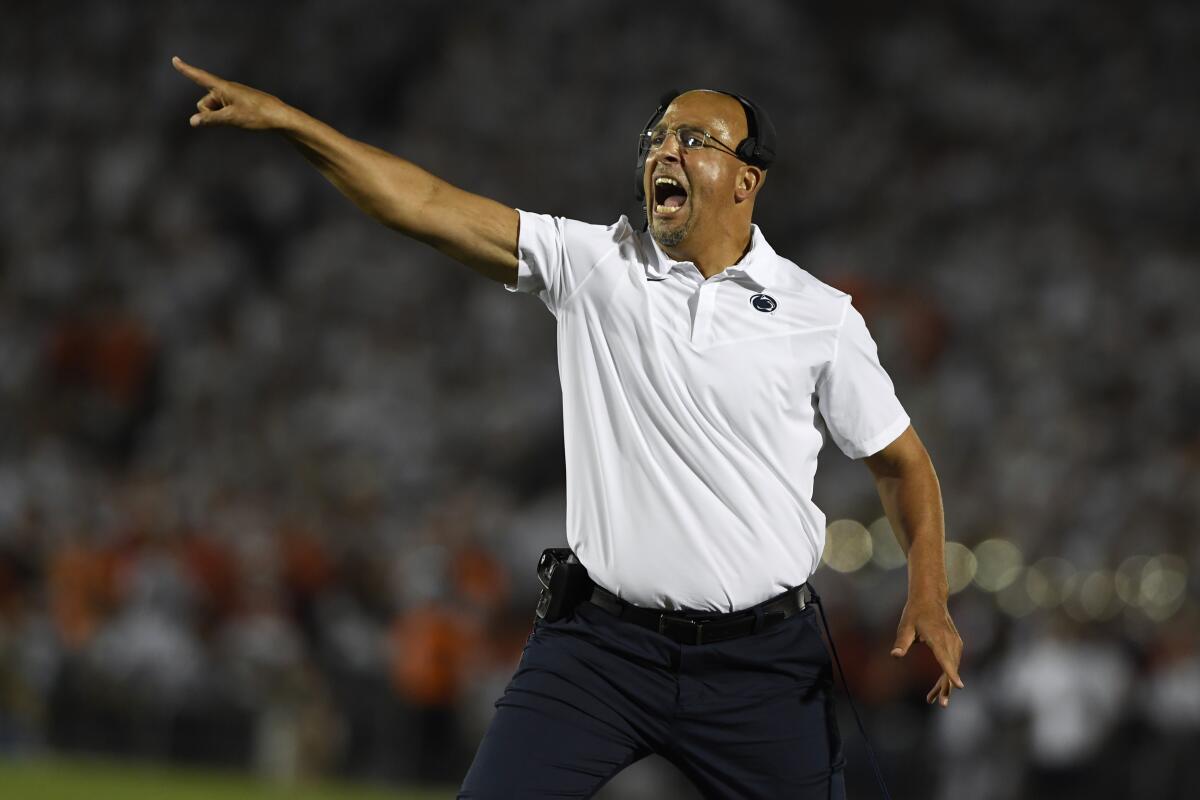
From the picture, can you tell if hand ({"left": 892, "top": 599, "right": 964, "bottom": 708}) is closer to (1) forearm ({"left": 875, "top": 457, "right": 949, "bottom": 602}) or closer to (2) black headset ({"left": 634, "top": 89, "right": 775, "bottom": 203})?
(1) forearm ({"left": 875, "top": 457, "right": 949, "bottom": 602})

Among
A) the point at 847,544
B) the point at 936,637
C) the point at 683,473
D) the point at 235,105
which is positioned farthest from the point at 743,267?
the point at 847,544

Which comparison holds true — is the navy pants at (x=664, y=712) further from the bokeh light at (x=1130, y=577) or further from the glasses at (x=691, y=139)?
the bokeh light at (x=1130, y=577)

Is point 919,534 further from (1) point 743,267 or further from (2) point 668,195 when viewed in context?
(2) point 668,195

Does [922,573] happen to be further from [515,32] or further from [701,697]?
[515,32]

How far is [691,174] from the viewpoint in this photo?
4.28m

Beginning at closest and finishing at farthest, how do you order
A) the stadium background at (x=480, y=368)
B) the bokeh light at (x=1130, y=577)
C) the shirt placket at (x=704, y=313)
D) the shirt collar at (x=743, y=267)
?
the shirt placket at (x=704, y=313), the shirt collar at (x=743, y=267), the bokeh light at (x=1130, y=577), the stadium background at (x=480, y=368)

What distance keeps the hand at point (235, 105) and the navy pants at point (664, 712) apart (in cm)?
131

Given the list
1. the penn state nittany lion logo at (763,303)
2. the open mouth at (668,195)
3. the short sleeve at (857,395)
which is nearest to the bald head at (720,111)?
the open mouth at (668,195)

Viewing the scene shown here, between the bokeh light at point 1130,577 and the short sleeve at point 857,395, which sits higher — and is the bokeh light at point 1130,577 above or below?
above

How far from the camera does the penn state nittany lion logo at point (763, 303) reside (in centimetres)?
423

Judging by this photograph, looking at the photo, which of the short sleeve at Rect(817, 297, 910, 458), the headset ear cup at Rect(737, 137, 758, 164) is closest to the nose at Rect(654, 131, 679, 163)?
the headset ear cup at Rect(737, 137, 758, 164)

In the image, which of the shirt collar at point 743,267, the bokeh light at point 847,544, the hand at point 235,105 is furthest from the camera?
the bokeh light at point 847,544

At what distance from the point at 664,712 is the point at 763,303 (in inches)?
38.5

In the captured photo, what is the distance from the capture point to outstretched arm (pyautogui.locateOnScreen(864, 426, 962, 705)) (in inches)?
164
